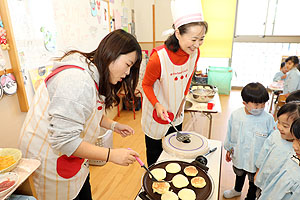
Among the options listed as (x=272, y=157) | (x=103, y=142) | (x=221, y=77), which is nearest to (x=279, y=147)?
(x=272, y=157)

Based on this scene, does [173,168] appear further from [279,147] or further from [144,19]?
[144,19]

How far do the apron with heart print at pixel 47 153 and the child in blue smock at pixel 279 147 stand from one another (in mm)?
999

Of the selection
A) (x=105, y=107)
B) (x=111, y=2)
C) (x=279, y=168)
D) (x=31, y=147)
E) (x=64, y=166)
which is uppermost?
(x=111, y=2)

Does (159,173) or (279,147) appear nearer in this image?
(159,173)

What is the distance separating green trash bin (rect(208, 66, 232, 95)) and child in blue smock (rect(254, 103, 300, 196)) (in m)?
3.72

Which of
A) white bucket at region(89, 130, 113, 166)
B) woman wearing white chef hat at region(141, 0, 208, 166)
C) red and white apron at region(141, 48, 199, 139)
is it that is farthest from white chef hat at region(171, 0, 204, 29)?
white bucket at region(89, 130, 113, 166)

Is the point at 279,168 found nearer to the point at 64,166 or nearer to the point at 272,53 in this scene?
the point at 64,166

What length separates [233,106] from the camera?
4.24 meters

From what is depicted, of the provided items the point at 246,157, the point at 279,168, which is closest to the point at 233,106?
the point at 246,157

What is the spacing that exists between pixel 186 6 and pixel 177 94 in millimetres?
617

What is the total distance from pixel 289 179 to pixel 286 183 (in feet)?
0.08

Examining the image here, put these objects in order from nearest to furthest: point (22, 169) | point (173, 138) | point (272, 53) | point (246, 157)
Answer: point (22, 169) < point (173, 138) < point (246, 157) < point (272, 53)

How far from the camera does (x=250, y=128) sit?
1.49 metres

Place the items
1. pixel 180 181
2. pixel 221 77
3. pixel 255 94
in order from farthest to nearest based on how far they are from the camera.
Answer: pixel 221 77 → pixel 255 94 → pixel 180 181
